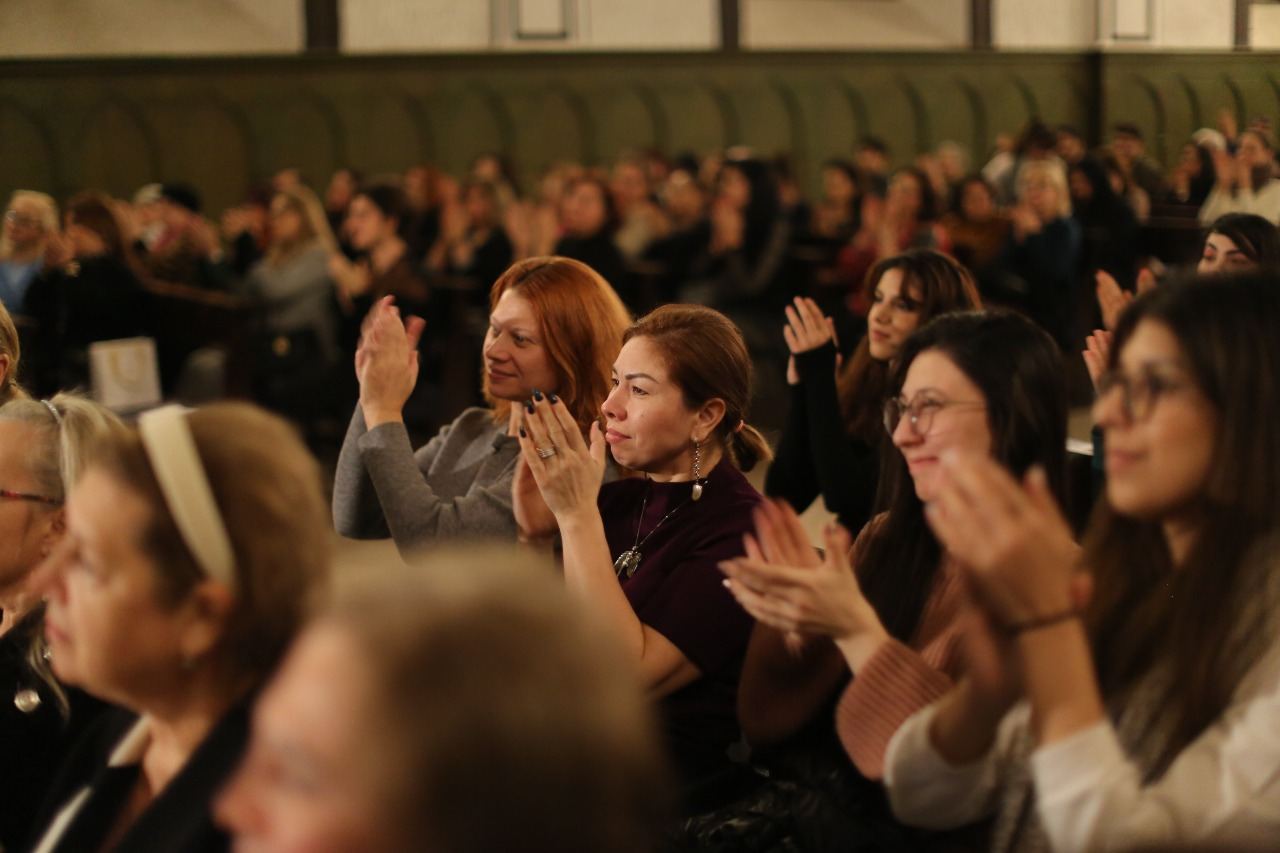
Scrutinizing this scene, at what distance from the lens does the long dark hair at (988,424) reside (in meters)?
2.04

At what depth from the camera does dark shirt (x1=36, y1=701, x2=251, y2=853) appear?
5.05ft

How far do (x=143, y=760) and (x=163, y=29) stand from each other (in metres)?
11.2

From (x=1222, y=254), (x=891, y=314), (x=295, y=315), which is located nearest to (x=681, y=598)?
(x=891, y=314)

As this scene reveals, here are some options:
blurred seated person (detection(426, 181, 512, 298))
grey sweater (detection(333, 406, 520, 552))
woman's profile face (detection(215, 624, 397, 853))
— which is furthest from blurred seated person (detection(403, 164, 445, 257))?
woman's profile face (detection(215, 624, 397, 853))

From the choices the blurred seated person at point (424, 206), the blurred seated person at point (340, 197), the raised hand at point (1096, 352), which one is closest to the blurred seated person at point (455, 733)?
the raised hand at point (1096, 352)

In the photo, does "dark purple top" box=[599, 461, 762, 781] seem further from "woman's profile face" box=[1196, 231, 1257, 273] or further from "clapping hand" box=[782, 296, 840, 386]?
"woman's profile face" box=[1196, 231, 1257, 273]

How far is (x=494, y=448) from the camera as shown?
3.35 metres

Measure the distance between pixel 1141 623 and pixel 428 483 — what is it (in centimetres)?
204

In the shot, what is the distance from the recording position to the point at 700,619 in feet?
8.17

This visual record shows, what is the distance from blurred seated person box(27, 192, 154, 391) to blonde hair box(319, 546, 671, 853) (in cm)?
671

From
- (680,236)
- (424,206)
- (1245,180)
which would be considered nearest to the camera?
(1245,180)

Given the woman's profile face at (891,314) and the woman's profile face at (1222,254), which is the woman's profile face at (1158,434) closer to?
the woman's profile face at (891,314)

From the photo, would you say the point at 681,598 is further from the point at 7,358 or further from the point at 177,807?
the point at 7,358

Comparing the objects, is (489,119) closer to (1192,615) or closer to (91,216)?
(91,216)
